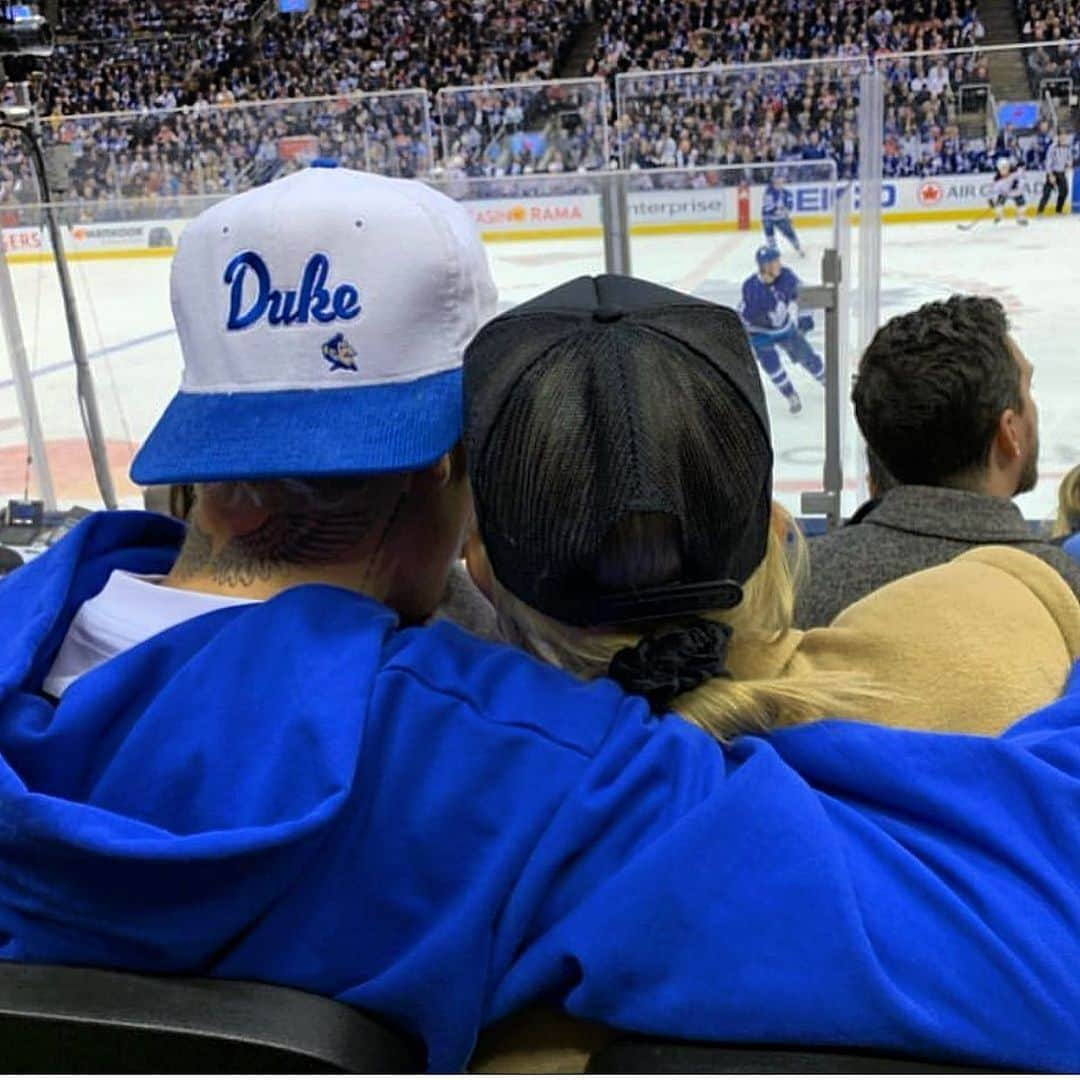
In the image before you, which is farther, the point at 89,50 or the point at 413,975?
the point at 89,50

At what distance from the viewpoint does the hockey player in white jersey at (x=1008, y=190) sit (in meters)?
6.08

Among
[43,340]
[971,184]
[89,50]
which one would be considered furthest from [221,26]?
[43,340]

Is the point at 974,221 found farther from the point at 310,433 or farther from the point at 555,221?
the point at 310,433

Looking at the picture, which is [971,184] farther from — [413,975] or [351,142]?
[413,975]

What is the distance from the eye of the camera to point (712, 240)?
3156mm

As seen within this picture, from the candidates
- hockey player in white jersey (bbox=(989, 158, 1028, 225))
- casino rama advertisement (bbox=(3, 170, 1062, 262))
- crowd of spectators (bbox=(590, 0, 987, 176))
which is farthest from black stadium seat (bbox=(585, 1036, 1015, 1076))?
hockey player in white jersey (bbox=(989, 158, 1028, 225))

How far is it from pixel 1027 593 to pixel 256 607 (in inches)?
18.3

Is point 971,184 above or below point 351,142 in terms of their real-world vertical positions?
below

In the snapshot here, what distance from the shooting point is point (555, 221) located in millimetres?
3926

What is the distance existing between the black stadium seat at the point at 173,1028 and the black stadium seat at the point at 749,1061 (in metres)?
0.11

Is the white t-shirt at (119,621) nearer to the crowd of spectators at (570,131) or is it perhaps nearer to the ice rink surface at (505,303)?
the ice rink surface at (505,303)

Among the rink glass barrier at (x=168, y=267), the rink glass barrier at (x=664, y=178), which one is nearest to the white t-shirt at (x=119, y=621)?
the rink glass barrier at (x=168, y=267)

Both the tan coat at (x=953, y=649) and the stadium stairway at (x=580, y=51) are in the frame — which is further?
the stadium stairway at (x=580, y=51)

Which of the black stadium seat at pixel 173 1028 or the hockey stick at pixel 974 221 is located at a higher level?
the black stadium seat at pixel 173 1028
